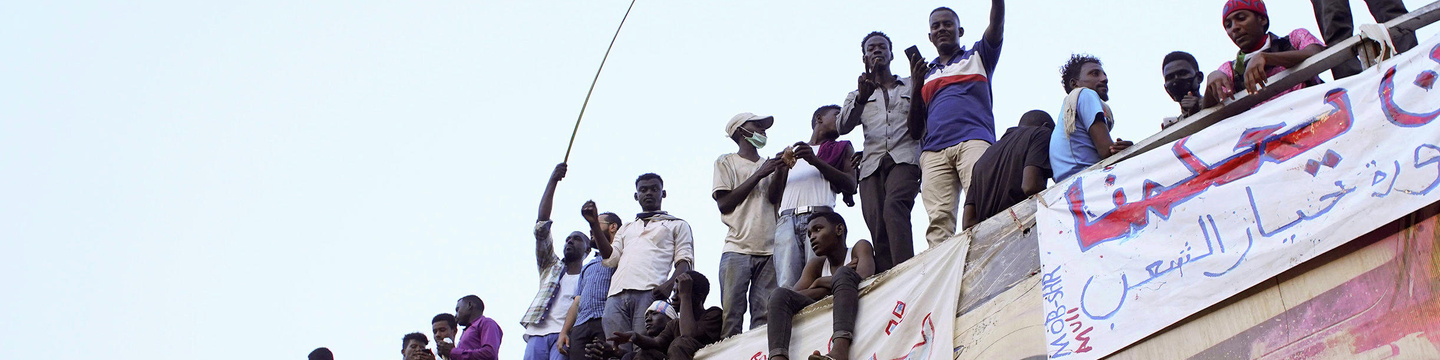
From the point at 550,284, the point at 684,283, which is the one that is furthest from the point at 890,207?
the point at 550,284

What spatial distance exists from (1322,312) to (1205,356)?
434 millimetres

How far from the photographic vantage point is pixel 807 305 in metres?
6.46

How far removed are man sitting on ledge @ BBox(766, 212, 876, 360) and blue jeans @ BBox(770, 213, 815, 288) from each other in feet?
0.33

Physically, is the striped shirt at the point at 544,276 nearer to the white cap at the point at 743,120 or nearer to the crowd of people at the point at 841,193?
the crowd of people at the point at 841,193

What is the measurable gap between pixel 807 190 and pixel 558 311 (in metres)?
2.28

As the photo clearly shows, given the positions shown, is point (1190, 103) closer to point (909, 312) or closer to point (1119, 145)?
point (1119, 145)

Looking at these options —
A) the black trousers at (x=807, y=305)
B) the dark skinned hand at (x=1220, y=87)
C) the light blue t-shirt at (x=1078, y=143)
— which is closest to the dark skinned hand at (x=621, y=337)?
the black trousers at (x=807, y=305)

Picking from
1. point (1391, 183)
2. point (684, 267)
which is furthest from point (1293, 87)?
point (684, 267)

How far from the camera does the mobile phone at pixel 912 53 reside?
6820 mm

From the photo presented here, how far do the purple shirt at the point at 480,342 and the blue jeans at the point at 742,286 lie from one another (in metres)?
1.86

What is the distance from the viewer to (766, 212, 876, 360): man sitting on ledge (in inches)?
237

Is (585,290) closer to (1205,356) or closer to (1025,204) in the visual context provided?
(1025,204)

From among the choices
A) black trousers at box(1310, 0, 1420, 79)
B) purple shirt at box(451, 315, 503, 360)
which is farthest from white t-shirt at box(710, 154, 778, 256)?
black trousers at box(1310, 0, 1420, 79)

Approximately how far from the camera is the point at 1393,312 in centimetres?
396
